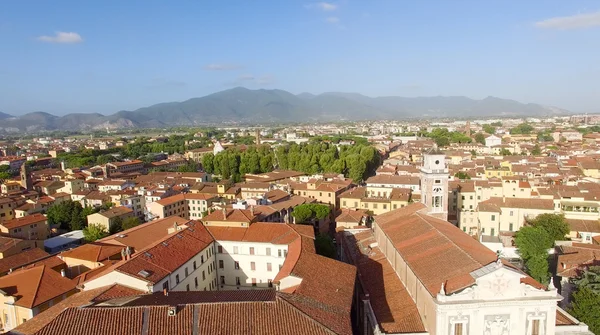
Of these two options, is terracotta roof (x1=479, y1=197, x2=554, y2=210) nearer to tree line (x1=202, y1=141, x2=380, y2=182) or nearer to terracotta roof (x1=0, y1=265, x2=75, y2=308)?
tree line (x1=202, y1=141, x2=380, y2=182)

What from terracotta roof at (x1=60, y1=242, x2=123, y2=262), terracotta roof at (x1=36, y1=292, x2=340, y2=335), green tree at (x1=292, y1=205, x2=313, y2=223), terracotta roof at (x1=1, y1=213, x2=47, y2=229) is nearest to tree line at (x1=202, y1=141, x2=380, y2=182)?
green tree at (x1=292, y1=205, x2=313, y2=223)

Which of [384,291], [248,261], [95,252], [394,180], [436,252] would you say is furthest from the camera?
[394,180]

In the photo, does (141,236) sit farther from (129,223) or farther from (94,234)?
(129,223)

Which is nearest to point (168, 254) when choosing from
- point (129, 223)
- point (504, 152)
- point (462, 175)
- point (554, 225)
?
→ point (129, 223)

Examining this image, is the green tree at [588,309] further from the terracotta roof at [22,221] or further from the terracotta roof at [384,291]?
the terracotta roof at [22,221]

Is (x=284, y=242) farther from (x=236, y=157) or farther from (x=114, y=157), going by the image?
(x=114, y=157)
